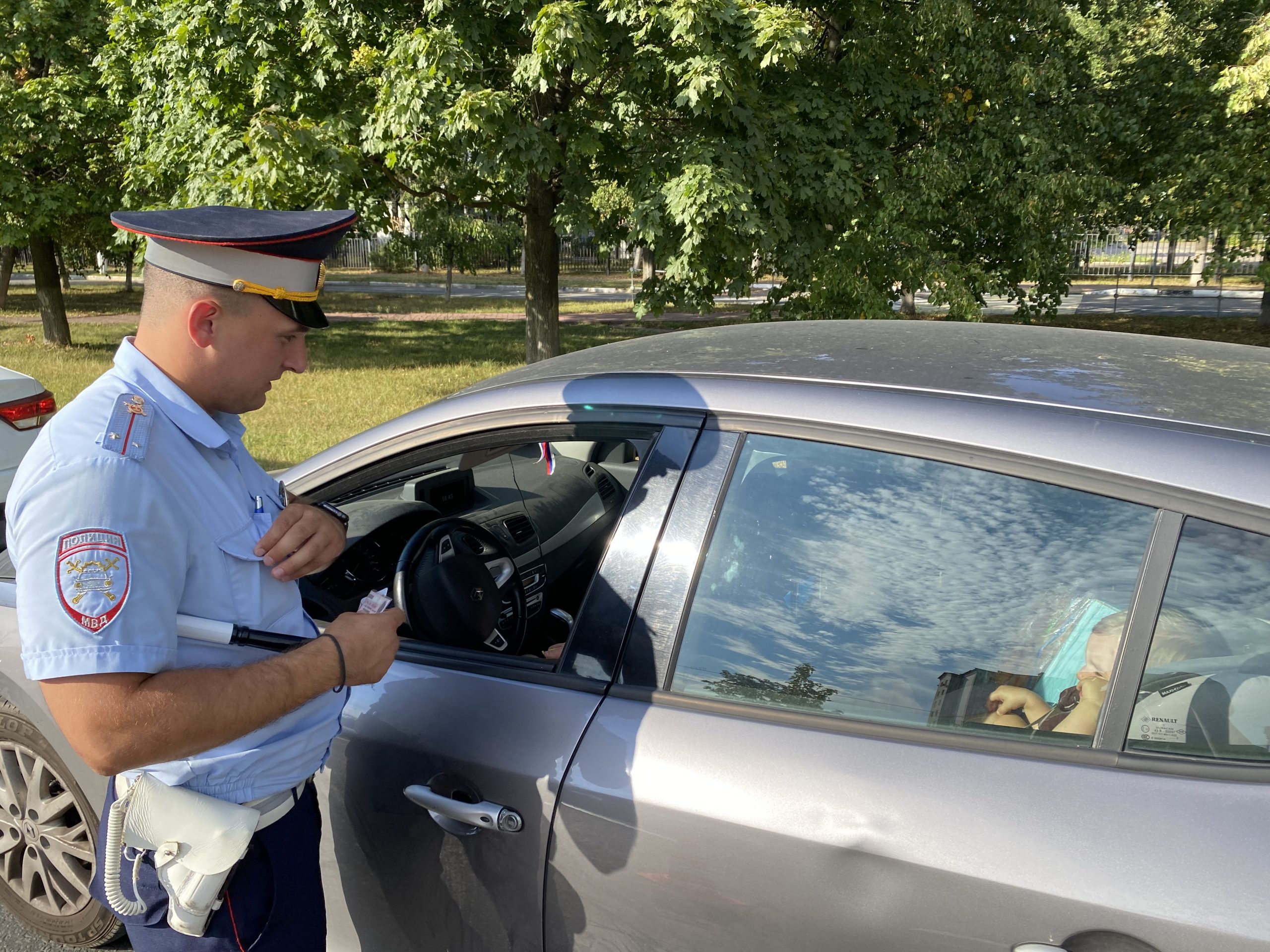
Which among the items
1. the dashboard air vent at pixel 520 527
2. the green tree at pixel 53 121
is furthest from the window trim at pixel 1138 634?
the green tree at pixel 53 121

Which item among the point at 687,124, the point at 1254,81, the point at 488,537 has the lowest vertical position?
the point at 488,537

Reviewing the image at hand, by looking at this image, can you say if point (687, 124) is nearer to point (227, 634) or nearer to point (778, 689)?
point (778, 689)

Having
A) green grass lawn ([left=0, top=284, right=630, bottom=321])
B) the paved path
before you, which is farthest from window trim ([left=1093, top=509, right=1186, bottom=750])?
green grass lawn ([left=0, top=284, right=630, bottom=321])

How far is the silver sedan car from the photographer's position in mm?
1410

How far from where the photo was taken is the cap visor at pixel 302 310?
1.69 metres

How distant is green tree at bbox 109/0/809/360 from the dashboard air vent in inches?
209

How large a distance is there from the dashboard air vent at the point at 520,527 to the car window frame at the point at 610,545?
89cm

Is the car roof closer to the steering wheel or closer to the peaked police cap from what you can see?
the steering wheel

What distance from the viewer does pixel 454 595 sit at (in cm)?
225

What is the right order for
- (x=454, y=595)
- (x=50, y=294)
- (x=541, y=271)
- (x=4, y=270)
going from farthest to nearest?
(x=4, y=270)
(x=50, y=294)
(x=541, y=271)
(x=454, y=595)

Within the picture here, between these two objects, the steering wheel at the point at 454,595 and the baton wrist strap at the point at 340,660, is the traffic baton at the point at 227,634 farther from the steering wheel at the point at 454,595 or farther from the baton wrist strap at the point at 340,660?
the steering wheel at the point at 454,595

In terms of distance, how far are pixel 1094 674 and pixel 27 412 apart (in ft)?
20.0

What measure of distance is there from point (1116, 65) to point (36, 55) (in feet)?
54.5

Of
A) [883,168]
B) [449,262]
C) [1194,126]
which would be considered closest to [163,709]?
[883,168]
